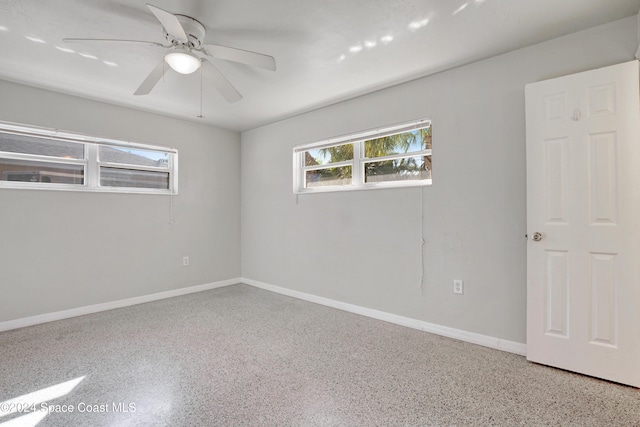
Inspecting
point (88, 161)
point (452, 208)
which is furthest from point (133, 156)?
point (452, 208)

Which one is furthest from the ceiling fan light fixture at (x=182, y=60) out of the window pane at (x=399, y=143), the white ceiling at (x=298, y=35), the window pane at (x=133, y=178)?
the window pane at (x=133, y=178)

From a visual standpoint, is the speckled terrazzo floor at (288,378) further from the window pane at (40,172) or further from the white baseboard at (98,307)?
the window pane at (40,172)

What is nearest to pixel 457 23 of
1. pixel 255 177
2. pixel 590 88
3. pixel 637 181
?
pixel 590 88

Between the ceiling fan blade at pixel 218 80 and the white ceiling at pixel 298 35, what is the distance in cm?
22

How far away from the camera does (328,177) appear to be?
3812 mm

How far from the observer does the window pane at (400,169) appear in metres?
2.97

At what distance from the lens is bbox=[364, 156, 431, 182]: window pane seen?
2975 mm

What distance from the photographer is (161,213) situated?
158 inches

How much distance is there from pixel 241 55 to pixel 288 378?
7.22ft

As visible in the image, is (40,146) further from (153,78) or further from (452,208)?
(452,208)

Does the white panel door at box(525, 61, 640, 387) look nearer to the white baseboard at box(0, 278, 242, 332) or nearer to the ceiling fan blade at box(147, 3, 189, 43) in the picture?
the ceiling fan blade at box(147, 3, 189, 43)

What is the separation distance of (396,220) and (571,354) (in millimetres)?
1651

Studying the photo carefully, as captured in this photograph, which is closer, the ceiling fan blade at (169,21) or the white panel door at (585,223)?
the ceiling fan blade at (169,21)

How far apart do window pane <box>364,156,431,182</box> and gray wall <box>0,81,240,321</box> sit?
2.42 metres
